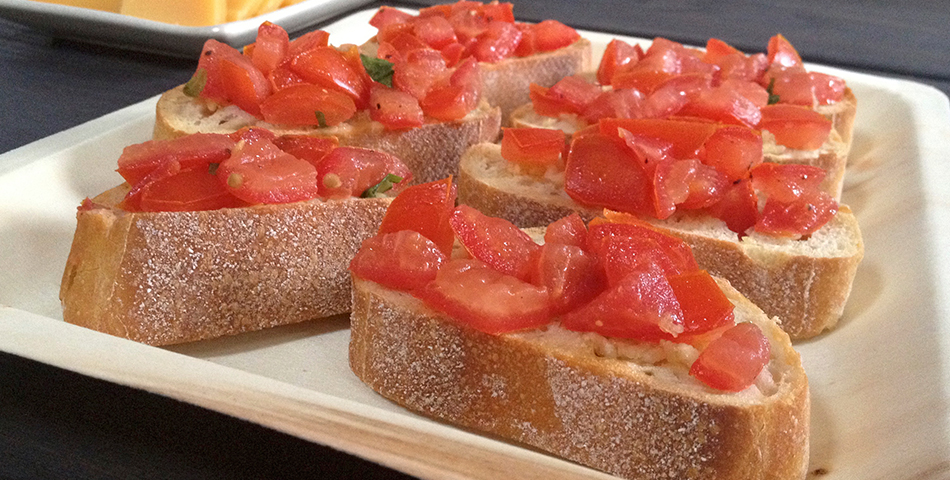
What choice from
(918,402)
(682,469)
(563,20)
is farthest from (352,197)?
(563,20)

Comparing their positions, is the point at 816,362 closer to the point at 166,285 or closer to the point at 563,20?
the point at 166,285

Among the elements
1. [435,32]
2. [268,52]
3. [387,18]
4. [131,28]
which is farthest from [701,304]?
[131,28]

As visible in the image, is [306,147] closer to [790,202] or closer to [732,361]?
[732,361]

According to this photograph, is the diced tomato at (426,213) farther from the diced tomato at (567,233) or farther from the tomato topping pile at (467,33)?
the tomato topping pile at (467,33)

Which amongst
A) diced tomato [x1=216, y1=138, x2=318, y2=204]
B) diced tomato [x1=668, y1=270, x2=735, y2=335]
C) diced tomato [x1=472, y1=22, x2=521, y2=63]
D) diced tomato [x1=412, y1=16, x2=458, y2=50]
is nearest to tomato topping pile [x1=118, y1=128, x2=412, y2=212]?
diced tomato [x1=216, y1=138, x2=318, y2=204]

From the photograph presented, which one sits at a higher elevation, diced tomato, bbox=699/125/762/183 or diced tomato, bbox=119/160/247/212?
diced tomato, bbox=699/125/762/183

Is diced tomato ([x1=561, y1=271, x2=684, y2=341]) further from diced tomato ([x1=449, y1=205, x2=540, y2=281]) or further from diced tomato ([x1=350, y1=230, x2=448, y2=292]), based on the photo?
diced tomato ([x1=350, y1=230, x2=448, y2=292])
